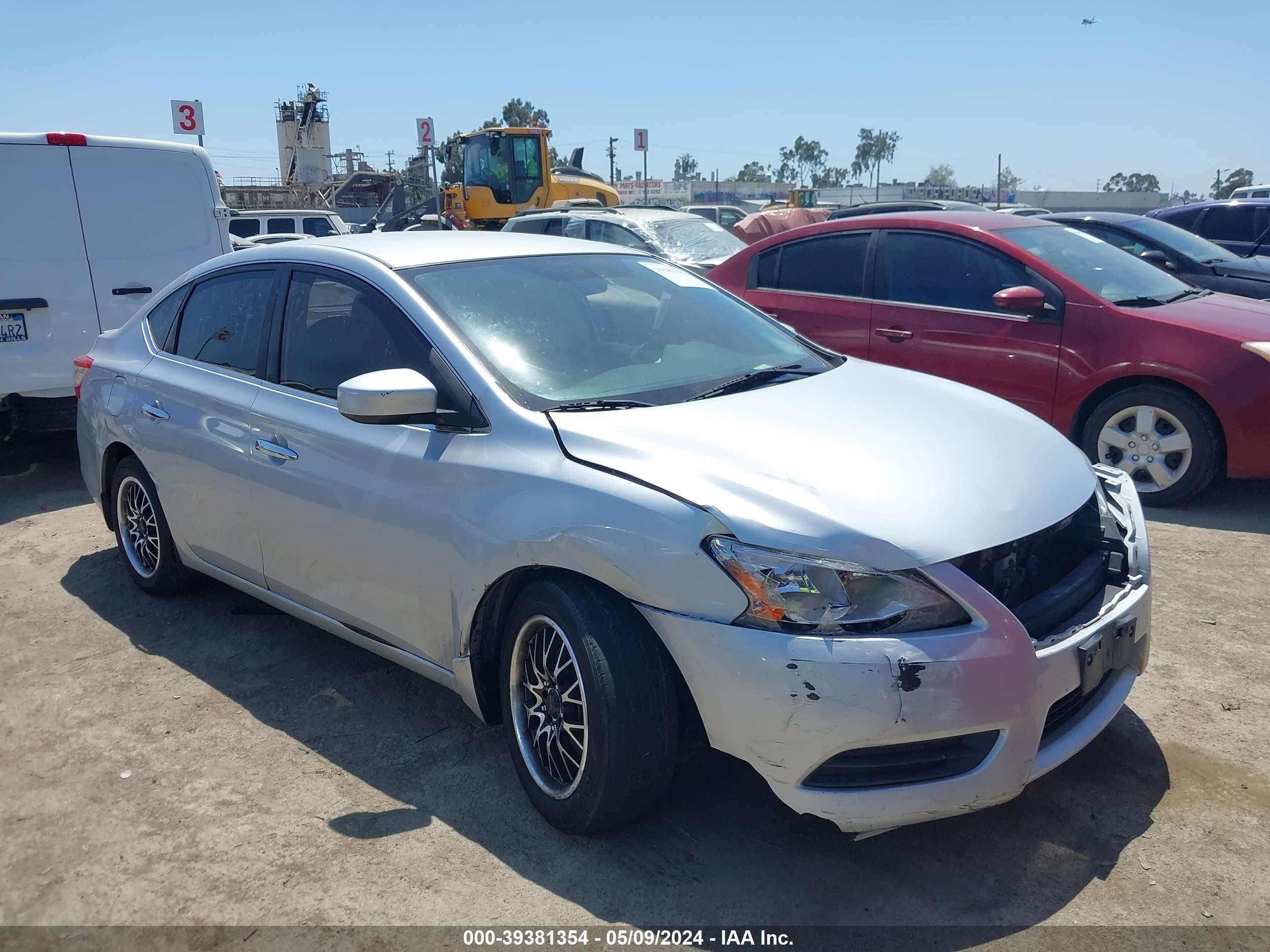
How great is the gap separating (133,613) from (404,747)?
2040 millimetres

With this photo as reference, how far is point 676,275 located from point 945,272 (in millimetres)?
2992

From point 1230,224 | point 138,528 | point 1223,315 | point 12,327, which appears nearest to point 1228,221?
point 1230,224

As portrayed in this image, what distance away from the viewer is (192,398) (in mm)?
4258

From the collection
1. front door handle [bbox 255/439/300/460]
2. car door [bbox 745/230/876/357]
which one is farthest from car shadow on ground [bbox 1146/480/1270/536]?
front door handle [bbox 255/439/300/460]

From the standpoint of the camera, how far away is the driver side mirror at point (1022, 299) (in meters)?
6.04

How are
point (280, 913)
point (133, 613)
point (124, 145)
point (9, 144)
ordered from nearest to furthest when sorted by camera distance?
point (280, 913)
point (133, 613)
point (9, 144)
point (124, 145)

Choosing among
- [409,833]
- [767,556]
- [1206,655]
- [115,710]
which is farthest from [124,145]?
[1206,655]

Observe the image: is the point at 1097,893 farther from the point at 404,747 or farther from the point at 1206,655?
the point at 404,747

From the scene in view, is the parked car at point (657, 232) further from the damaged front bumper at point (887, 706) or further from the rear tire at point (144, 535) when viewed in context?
the damaged front bumper at point (887, 706)

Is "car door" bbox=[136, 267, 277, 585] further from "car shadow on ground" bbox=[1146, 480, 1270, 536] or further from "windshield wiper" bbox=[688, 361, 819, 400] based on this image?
"car shadow on ground" bbox=[1146, 480, 1270, 536]

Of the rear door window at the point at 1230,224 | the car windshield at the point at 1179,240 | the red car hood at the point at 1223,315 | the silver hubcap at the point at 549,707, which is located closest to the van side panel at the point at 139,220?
the silver hubcap at the point at 549,707

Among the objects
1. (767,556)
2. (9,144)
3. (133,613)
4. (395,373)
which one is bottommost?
(133,613)

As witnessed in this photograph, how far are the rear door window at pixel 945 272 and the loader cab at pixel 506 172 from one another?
1844cm

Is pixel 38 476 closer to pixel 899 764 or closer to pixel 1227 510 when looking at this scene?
pixel 899 764
